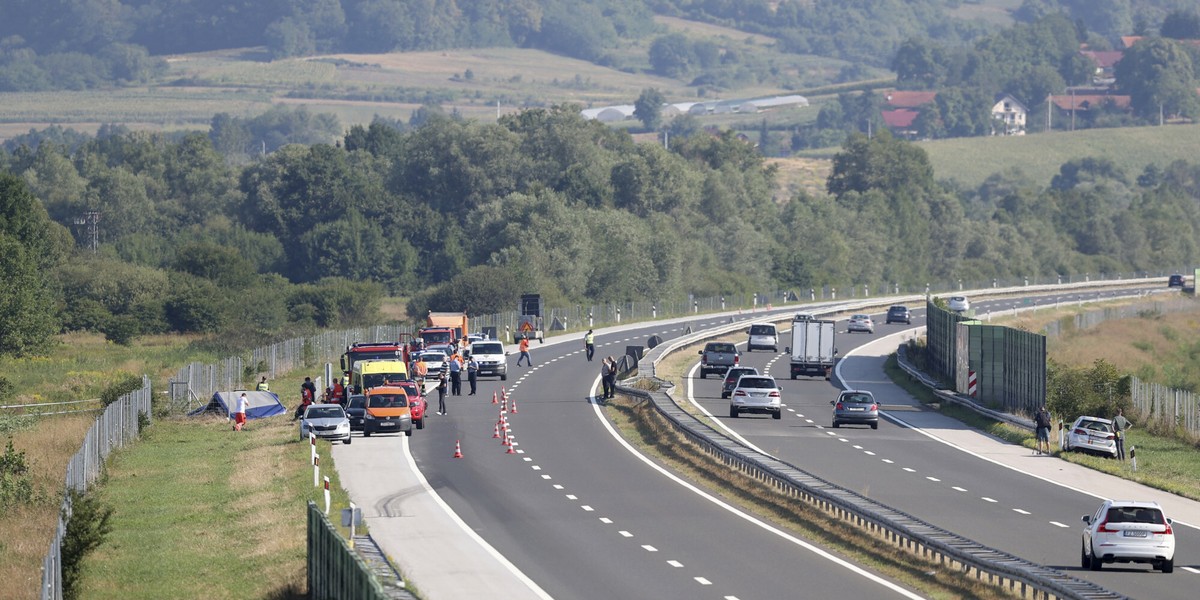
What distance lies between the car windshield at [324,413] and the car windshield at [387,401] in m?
1.92

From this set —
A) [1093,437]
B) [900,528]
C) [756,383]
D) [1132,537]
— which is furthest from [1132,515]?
[756,383]

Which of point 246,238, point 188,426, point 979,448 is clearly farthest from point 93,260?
point 979,448

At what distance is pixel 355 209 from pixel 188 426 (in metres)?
113

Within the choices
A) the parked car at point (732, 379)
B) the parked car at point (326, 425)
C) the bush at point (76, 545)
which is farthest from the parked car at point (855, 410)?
the bush at point (76, 545)

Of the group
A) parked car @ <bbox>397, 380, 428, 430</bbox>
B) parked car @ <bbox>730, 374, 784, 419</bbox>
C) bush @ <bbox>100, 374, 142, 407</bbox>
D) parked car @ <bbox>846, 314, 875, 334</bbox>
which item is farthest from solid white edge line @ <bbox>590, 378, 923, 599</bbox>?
parked car @ <bbox>846, 314, 875, 334</bbox>

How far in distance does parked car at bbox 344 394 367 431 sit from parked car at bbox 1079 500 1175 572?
2776 cm

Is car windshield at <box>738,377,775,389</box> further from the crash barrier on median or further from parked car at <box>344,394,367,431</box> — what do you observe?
parked car at <box>344,394,367,431</box>

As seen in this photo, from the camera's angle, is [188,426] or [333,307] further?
[333,307]

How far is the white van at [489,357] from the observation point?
3004 inches

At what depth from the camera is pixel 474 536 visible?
116ft

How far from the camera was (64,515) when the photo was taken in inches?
1283

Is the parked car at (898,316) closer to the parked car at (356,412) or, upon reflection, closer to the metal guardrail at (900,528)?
the metal guardrail at (900,528)

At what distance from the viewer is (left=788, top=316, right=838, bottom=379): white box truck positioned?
A: 78.4 meters

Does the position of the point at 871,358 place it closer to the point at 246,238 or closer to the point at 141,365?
the point at 141,365
